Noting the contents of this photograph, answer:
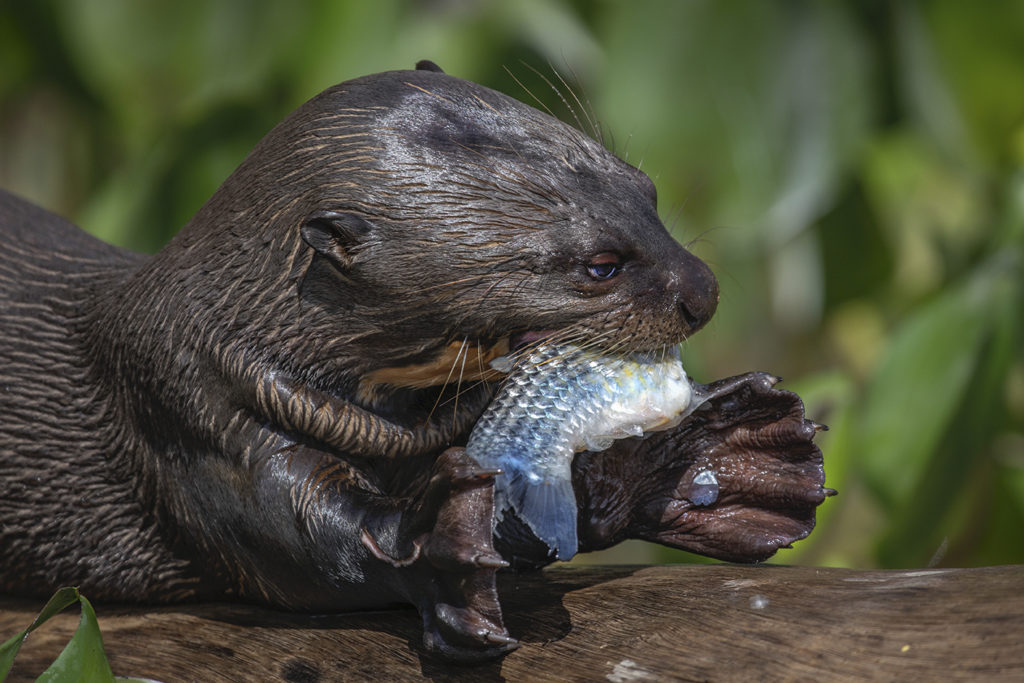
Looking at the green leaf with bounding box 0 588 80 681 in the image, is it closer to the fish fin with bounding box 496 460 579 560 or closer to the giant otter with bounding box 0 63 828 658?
the giant otter with bounding box 0 63 828 658

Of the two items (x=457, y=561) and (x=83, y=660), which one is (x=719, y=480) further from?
(x=83, y=660)

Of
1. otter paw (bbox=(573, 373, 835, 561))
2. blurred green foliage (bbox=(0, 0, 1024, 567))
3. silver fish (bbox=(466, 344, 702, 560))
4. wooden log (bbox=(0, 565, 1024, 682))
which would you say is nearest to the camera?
wooden log (bbox=(0, 565, 1024, 682))

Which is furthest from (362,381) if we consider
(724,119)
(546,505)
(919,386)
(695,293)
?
(724,119)

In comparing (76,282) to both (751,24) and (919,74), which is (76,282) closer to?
(751,24)

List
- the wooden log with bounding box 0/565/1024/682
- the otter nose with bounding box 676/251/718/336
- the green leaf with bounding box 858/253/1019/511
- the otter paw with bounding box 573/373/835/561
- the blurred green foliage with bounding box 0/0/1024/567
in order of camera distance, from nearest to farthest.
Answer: the wooden log with bounding box 0/565/1024/682, the otter nose with bounding box 676/251/718/336, the otter paw with bounding box 573/373/835/561, the green leaf with bounding box 858/253/1019/511, the blurred green foliage with bounding box 0/0/1024/567

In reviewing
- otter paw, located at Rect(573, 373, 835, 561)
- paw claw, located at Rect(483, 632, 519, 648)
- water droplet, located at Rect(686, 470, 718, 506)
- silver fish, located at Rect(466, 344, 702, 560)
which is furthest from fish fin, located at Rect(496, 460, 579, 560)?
water droplet, located at Rect(686, 470, 718, 506)

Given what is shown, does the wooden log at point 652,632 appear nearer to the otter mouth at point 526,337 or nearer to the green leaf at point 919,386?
the otter mouth at point 526,337

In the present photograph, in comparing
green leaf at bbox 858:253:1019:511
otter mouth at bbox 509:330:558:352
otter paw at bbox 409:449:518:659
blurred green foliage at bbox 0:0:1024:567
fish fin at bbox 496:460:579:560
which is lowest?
otter paw at bbox 409:449:518:659

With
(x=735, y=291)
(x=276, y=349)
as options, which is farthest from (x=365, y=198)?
(x=735, y=291)

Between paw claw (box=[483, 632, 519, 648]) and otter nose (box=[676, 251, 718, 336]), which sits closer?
paw claw (box=[483, 632, 519, 648])
